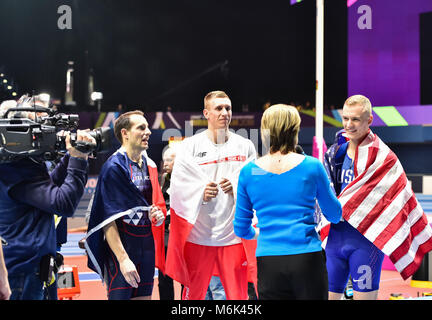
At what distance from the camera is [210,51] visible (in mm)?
22922

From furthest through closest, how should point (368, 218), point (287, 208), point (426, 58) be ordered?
1. point (426, 58)
2. point (368, 218)
3. point (287, 208)

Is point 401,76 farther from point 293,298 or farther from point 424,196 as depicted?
point 293,298

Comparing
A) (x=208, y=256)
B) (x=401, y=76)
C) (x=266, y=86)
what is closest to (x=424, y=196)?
(x=401, y=76)

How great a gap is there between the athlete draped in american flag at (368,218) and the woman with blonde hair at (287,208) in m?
1.01

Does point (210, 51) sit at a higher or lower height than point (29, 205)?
higher

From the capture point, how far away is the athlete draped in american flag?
3.77m

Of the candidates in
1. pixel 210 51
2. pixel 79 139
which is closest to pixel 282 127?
pixel 79 139

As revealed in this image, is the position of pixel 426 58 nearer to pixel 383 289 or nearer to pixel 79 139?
pixel 383 289

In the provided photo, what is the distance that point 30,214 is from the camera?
2.92m

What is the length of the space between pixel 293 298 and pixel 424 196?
14801 mm

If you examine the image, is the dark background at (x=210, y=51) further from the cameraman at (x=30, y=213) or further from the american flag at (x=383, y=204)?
the cameraman at (x=30, y=213)

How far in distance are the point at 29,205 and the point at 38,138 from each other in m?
0.36

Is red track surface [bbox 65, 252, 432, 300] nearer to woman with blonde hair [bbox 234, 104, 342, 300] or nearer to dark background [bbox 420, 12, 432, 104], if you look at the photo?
woman with blonde hair [bbox 234, 104, 342, 300]

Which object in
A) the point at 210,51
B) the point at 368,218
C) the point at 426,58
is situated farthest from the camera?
the point at 210,51
